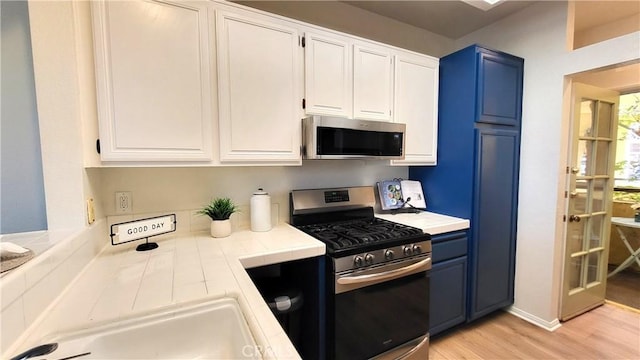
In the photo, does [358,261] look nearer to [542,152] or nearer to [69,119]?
[69,119]

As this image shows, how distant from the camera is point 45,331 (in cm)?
70

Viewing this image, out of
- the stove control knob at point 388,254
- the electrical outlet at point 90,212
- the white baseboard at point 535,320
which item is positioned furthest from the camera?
the white baseboard at point 535,320

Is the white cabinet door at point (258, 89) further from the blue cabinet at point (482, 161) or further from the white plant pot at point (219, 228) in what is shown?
the blue cabinet at point (482, 161)

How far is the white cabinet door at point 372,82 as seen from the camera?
188 centimetres

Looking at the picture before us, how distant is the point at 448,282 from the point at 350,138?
1.29 meters

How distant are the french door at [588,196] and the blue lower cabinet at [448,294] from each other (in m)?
0.94

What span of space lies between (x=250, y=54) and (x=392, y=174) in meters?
1.60

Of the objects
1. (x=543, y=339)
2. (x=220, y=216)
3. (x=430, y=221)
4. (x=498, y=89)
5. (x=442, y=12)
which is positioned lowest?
(x=543, y=339)

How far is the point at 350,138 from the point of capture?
1815 mm

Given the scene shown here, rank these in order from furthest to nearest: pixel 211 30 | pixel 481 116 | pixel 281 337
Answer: pixel 481 116 < pixel 211 30 < pixel 281 337

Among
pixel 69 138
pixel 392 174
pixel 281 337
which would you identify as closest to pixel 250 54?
pixel 69 138

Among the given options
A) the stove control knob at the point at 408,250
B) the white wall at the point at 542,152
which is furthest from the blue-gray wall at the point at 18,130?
the white wall at the point at 542,152

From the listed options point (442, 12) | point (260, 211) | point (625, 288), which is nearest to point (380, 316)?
point (260, 211)

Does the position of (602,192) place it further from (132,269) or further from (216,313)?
(132,269)
